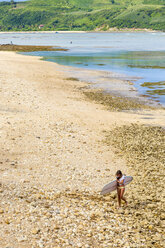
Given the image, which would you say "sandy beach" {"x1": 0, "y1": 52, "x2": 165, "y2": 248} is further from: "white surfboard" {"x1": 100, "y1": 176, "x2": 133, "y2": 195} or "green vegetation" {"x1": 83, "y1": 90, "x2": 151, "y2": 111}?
"green vegetation" {"x1": 83, "y1": 90, "x2": 151, "y2": 111}

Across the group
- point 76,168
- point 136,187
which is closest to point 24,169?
point 76,168

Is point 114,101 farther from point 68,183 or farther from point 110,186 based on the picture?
point 110,186

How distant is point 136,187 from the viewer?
12562mm

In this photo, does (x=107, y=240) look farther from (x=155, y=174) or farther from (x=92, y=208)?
(x=155, y=174)

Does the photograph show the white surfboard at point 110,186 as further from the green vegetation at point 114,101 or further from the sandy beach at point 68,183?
the green vegetation at point 114,101

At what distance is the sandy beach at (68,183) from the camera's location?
909 cm

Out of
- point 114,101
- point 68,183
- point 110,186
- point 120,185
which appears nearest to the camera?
point 120,185

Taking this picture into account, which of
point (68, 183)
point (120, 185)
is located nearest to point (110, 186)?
point (120, 185)

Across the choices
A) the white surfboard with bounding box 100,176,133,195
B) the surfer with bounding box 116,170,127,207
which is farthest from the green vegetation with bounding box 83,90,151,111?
the surfer with bounding box 116,170,127,207

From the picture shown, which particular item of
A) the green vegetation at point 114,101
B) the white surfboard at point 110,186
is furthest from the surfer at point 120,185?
the green vegetation at point 114,101

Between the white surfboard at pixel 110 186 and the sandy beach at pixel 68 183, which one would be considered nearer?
the sandy beach at pixel 68 183

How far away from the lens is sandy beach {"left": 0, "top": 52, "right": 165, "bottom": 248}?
909 centimetres

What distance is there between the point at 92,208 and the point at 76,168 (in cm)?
336

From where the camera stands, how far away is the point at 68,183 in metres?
12.5
